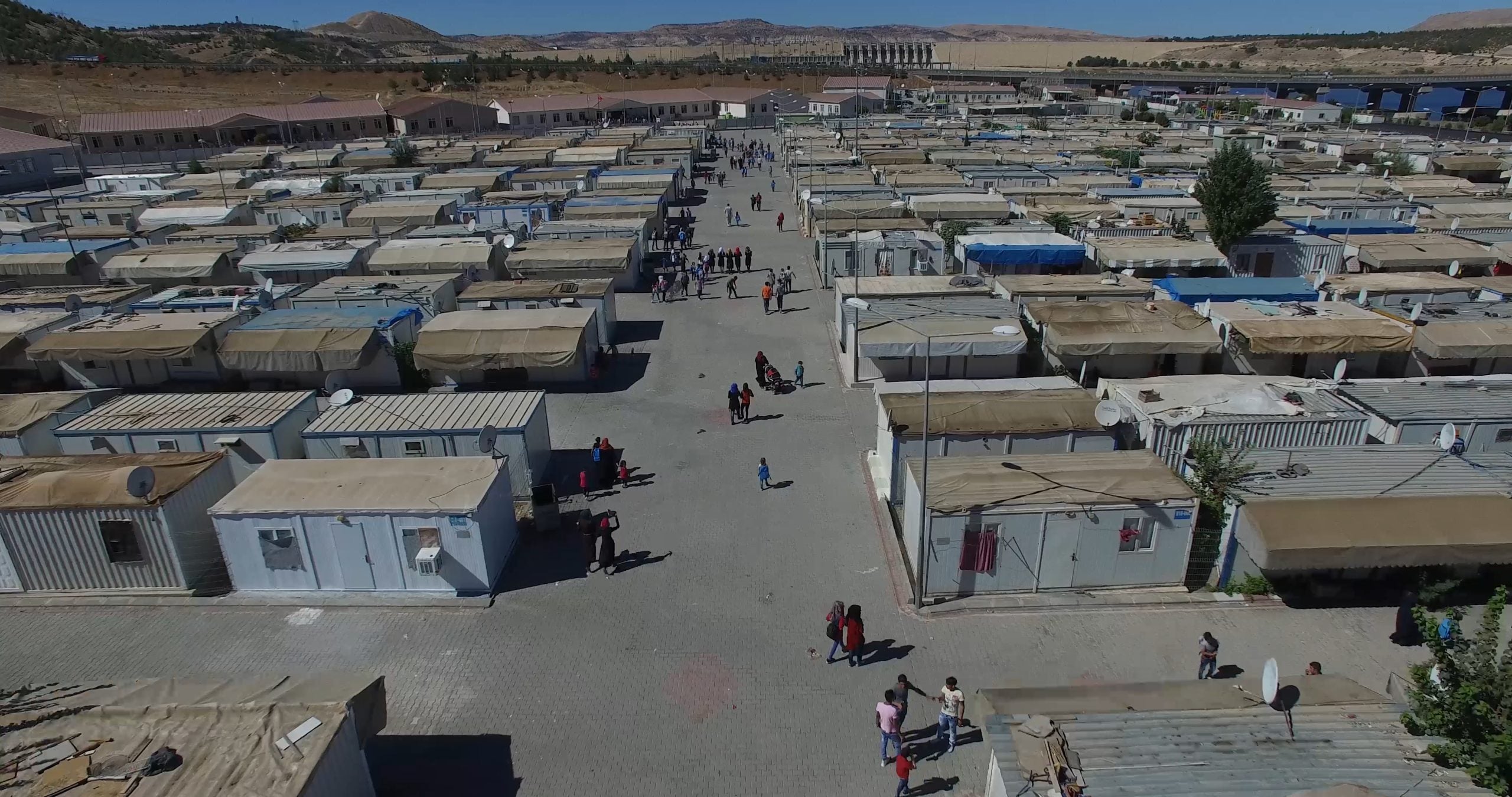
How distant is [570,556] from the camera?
1401 centimetres

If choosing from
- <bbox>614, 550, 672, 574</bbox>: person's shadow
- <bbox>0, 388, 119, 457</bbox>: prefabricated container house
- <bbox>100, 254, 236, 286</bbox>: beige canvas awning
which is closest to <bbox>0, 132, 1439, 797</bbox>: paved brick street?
<bbox>614, 550, 672, 574</bbox>: person's shadow

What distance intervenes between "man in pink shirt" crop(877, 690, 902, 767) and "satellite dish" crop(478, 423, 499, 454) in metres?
8.54

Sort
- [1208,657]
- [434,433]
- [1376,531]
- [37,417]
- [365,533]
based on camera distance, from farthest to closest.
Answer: [37,417]
[434,433]
[365,533]
[1376,531]
[1208,657]

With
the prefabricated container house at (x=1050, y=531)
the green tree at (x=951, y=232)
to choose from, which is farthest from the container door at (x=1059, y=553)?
the green tree at (x=951, y=232)

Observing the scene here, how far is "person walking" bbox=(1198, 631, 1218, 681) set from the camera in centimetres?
1055

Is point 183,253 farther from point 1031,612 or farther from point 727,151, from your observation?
point 727,151

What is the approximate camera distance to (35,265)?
28.2 metres

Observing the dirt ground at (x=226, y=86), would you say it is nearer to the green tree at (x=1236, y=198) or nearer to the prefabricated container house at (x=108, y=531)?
the prefabricated container house at (x=108, y=531)

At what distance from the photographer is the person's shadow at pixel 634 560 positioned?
1367 cm

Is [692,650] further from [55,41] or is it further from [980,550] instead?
[55,41]

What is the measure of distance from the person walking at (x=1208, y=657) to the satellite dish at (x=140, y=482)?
15.0 metres

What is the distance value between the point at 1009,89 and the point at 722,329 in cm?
10097

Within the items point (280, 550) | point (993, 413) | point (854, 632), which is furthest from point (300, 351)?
point (993, 413)

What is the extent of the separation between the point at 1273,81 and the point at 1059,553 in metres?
125
